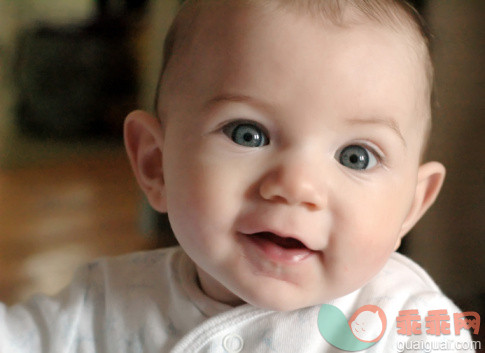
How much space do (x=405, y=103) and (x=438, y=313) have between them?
0.30m

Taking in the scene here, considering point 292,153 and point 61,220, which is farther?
point 61,220

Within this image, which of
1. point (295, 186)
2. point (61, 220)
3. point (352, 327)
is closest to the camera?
point (295, 186)

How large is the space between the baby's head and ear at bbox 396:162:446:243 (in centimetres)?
10

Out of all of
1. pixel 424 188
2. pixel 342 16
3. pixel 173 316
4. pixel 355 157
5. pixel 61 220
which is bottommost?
pixel 61 220

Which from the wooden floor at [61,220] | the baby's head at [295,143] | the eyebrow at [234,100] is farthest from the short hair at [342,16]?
the wooden floor at [61,220]

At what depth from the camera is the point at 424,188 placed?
76 centimetres

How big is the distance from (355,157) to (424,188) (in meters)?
0.21

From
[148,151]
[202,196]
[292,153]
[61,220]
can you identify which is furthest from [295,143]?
[61,220]

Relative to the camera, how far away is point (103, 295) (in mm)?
823

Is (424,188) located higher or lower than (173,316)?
higher

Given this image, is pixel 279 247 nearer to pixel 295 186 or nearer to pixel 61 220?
pixel 295 186

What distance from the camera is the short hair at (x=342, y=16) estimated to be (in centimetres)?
59

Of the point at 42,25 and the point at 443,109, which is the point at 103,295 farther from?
the point at 42,25

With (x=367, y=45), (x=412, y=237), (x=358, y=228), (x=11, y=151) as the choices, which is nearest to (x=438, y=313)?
(x=358, y=228)
